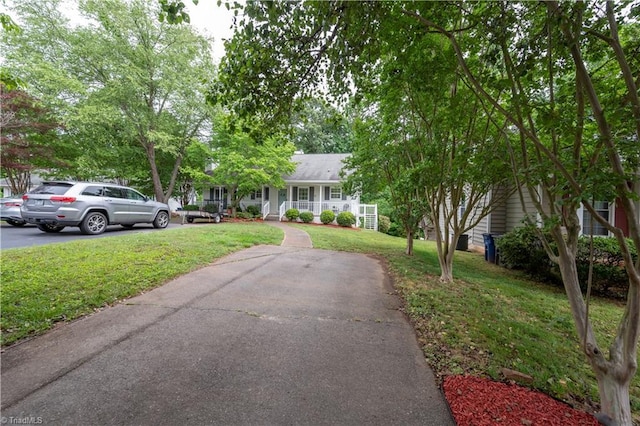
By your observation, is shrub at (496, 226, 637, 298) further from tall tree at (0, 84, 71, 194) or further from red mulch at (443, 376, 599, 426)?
tall tree at (0, 84, 71, 194)

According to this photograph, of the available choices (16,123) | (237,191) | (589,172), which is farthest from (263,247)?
(16,123)

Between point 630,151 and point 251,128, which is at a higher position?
point 251,128

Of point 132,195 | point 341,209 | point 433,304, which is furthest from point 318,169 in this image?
point 433,304

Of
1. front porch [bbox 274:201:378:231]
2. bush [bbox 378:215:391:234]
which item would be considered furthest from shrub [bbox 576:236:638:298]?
front porch [bbox 274:201:378:231]

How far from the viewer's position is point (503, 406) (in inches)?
84.1

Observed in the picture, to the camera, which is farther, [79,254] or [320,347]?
[79,254]

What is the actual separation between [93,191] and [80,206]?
0.68 m

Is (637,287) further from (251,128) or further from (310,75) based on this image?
(251,128)

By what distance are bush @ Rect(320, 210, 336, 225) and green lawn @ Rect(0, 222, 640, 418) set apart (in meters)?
11.2

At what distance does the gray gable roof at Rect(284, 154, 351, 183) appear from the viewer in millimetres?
19953

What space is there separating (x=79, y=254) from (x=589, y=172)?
7696 mm

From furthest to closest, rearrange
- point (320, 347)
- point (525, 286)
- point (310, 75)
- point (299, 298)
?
point (525, 286)
point (299, 298)
point (310, 75)
point (320, 347)

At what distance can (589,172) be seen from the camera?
1.94m

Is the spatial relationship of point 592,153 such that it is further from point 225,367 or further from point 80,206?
point 80,206
